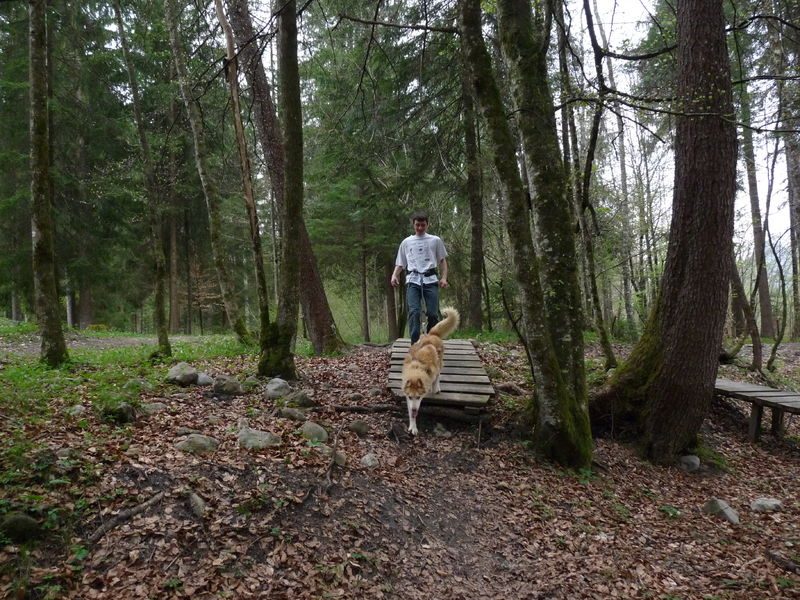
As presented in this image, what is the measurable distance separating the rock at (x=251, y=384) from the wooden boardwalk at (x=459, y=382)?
1.82m

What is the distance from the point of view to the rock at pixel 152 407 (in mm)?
4641

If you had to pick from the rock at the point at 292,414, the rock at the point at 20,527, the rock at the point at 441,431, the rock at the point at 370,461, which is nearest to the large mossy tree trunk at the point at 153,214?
the rock at the point at 292,414

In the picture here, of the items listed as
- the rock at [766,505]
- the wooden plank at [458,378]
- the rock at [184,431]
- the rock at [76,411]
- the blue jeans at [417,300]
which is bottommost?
the rock at [766,505]

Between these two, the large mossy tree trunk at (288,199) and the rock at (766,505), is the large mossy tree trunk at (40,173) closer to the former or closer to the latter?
the large mossy tree trunk at (288,199)

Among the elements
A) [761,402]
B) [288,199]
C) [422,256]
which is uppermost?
[288,199]

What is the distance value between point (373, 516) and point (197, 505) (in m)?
1.40

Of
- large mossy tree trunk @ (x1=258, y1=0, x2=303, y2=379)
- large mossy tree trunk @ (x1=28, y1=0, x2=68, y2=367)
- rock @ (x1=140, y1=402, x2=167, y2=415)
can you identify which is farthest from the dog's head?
large mossy tree trunk @ (x1=28, y1=0, x2=68, y2=367)

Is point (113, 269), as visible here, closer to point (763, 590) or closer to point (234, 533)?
point (234, 533)

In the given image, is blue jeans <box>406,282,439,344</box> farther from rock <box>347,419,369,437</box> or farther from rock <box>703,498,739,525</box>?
rock <box>703,498,739,525</box>

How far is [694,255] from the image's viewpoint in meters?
5.47

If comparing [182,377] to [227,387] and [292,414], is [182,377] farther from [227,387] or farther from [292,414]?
[292,414]

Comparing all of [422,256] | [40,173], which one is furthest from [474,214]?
[40,173]

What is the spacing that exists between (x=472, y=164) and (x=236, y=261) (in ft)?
49.9

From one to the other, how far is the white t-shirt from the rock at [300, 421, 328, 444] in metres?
2.90
